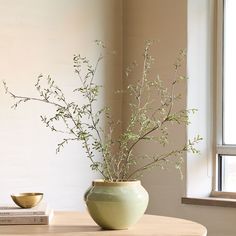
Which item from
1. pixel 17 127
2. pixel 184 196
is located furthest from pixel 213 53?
pixel 17 127

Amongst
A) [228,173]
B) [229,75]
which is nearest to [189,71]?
[229,75]

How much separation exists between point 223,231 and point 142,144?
0.69 meters

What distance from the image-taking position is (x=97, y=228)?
228 centimetres

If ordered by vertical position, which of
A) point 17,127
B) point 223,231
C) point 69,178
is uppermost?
point 17,127

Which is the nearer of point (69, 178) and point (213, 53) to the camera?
point (69, 178)

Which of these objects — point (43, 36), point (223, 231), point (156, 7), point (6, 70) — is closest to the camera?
point (6, 70)

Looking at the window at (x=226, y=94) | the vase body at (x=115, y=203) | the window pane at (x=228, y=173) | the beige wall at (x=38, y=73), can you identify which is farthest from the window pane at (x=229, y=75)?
the vase body at (x=115, y=203)

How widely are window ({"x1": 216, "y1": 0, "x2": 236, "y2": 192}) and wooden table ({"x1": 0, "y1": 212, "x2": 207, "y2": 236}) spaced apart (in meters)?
1.28

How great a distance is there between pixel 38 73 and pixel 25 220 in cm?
99

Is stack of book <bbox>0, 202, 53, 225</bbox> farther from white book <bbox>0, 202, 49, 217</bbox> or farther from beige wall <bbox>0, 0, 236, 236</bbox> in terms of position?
beige wall <bbox>0, 0, 236, 236</bbox>

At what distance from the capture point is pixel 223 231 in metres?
3.41

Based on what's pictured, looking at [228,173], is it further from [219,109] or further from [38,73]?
[38,73]

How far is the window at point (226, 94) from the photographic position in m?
3.66

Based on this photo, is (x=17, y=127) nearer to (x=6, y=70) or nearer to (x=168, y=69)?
(x=6, y=70)
